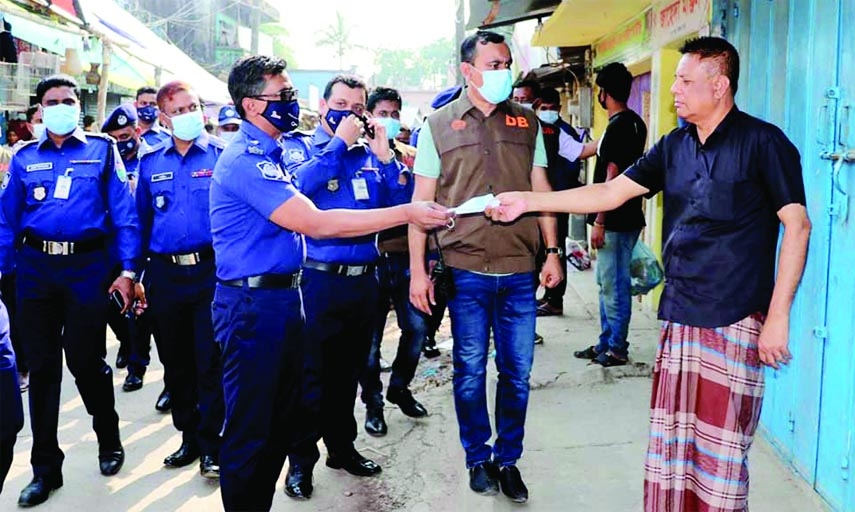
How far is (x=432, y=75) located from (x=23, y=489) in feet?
290

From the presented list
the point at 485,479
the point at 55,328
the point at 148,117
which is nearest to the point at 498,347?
the point at 485,479

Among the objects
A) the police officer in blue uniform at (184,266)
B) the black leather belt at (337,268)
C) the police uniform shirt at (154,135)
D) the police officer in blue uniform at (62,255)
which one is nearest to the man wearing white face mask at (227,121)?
the police uniform shirt at (154,135)

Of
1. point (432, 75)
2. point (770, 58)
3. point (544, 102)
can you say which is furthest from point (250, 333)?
point (432, 75)

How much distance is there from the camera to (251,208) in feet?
10.3

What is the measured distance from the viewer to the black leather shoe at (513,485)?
12.5 feet

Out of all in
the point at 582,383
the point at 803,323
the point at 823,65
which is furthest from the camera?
the point at 582,383

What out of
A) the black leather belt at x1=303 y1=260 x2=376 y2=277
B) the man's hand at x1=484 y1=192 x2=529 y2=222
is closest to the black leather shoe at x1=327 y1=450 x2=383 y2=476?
the black leather belt at x1=303 y1=260 x2=376 y2=277

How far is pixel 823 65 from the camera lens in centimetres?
339

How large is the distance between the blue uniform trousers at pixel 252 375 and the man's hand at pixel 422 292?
0.69 metres

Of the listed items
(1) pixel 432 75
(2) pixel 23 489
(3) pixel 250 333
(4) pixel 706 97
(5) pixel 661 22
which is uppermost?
(1) pixel 432 75

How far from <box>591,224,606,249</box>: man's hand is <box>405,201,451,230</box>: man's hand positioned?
261 centimetres

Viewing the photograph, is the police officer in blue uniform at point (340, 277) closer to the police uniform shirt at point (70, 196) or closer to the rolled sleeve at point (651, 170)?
the police uniform shirt at point (70, 196)

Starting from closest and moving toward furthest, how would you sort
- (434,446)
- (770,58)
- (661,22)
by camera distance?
(770,58), (434,446), (661,22)

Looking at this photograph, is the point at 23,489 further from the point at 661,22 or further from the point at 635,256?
the point at 661,22
